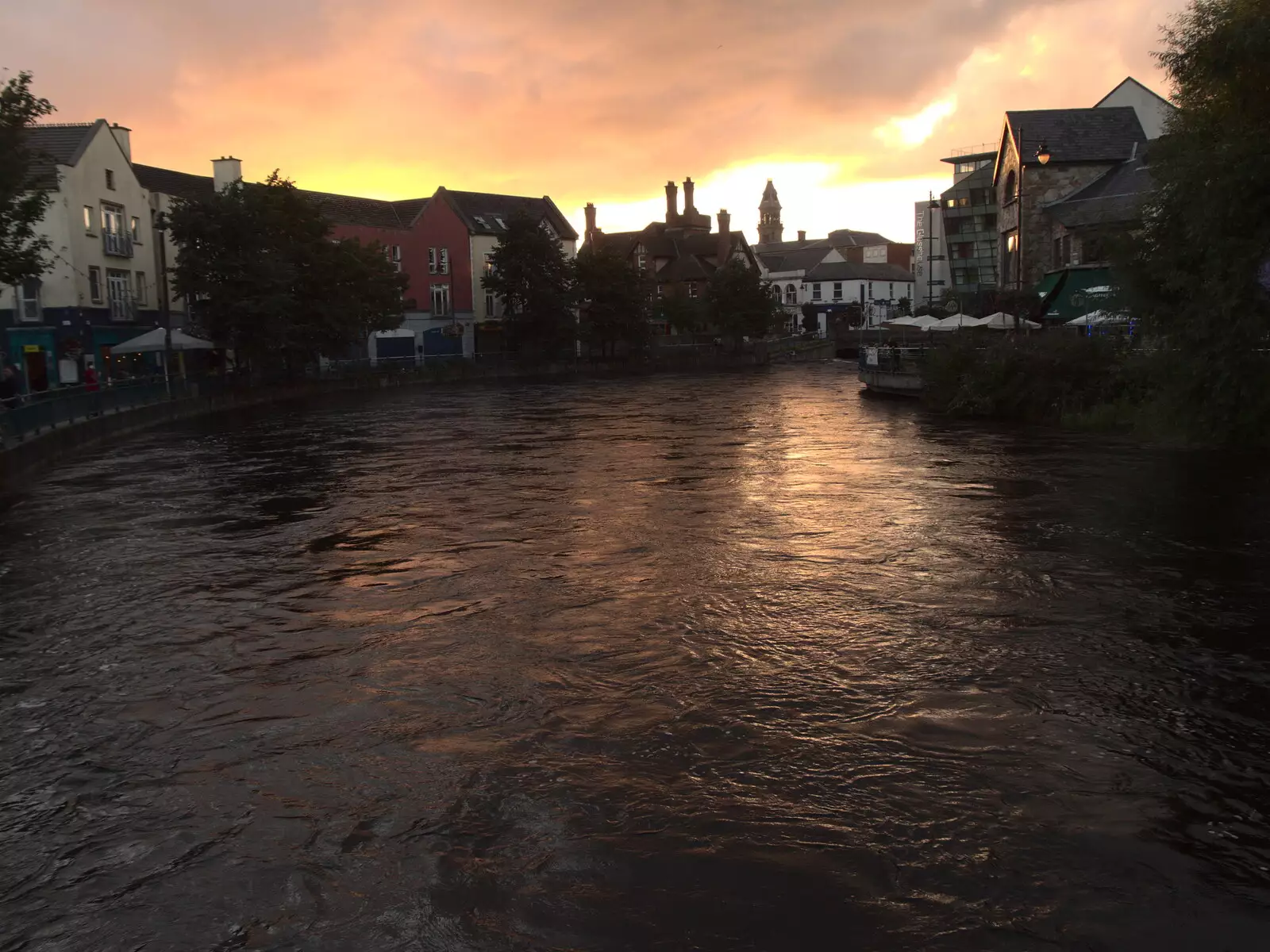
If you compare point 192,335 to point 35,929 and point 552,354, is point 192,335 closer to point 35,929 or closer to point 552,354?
point 552,354

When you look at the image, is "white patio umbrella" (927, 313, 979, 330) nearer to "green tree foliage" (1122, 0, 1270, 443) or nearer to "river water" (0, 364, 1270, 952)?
"green tree foliage" (1122, 0, 1270, 443)

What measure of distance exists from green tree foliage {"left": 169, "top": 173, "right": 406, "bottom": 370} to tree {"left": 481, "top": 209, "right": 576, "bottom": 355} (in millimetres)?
17288

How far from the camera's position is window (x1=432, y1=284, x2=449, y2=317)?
269 ft

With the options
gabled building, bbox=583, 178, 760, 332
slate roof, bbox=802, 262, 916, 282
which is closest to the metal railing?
gabled building, bbox=583, 178, 760, 332

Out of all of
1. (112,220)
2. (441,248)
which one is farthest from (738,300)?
(112,220)

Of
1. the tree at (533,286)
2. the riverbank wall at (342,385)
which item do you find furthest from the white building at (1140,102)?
the tree at (533,286)

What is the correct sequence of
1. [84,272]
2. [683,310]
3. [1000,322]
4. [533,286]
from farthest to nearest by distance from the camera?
1. [683,310]
2. [533,286]
3. [1000,322]
4. [84,272]

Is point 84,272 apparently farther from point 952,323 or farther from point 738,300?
point 738,300

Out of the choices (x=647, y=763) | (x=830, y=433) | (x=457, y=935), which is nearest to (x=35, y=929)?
(x=457, y=935)

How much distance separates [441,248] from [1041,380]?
56.5 metres

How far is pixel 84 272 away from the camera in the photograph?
162ft

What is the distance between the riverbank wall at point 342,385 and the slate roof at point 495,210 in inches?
471

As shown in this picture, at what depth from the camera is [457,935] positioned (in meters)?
5.73

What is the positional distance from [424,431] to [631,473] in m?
13.3
